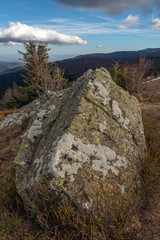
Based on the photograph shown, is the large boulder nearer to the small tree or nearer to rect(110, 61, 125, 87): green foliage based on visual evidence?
the small tree

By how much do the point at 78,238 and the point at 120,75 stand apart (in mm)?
33627

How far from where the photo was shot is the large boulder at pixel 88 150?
Result: 3027 millimetres

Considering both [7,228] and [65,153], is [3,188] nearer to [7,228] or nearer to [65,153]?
[7,228]

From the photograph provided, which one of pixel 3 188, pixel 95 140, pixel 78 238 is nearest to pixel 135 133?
pixel 95 140

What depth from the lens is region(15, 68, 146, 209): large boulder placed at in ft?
9.93

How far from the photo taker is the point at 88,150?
11.7ft

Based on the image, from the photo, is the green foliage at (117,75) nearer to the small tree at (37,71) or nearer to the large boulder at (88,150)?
the small tree at (37,71)

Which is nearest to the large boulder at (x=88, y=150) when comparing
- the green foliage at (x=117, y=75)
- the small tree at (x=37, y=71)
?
the small tree at (x=37, y=71)

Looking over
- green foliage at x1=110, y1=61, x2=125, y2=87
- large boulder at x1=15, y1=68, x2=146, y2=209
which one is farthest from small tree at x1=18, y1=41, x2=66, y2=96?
large boulder at x1=15, y1=68, x2=146, y2=209

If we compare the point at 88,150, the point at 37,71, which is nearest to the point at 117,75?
the point at 37,71

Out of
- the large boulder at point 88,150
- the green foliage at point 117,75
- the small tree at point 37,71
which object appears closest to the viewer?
the large boulder at point 88,150

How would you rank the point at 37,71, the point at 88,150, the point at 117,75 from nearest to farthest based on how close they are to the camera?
the point at 88,150
the point at 37,71
the point at 117,75

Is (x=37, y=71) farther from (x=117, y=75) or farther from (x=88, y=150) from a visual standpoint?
(x=88, y=150)

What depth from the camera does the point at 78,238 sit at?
2521mm
